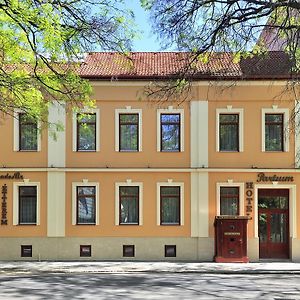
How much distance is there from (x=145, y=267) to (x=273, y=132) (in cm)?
854

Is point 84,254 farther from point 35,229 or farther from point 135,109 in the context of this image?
point 135,109

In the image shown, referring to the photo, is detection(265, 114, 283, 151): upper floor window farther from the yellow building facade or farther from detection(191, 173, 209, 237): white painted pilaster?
detection(191, 173, 209, 237): white painted pilaster

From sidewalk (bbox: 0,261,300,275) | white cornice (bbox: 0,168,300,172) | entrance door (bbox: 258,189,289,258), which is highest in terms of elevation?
white cornice (bbox: 0,168,300,172)

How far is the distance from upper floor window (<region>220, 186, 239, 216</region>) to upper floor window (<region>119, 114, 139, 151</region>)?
4396 mm

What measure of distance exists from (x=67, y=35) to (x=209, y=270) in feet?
39.3

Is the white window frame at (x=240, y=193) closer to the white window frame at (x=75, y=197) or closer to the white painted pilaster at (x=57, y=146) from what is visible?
the white window frame at (x=75, y=197)

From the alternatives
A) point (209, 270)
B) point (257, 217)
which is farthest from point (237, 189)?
point (209, 270)

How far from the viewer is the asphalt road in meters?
14.6

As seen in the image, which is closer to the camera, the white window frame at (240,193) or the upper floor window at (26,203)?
the white window frame at (240,193)

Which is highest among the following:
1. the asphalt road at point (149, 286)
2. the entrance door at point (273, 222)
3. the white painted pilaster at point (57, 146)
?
the white painted pilaster at point (57, 146)

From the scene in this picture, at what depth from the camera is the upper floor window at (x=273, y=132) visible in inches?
1019

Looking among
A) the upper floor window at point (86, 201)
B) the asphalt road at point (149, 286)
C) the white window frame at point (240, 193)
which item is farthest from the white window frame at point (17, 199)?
the white window frame at point (240, 193)

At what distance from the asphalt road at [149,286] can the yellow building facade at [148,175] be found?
4722 millimetres

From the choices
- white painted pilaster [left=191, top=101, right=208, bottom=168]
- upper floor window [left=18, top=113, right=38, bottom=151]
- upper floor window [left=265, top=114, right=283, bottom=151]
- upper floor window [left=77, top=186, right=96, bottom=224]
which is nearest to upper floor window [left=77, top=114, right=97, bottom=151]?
upper floor window [left=77, top=186, right=96, bottom=224]
